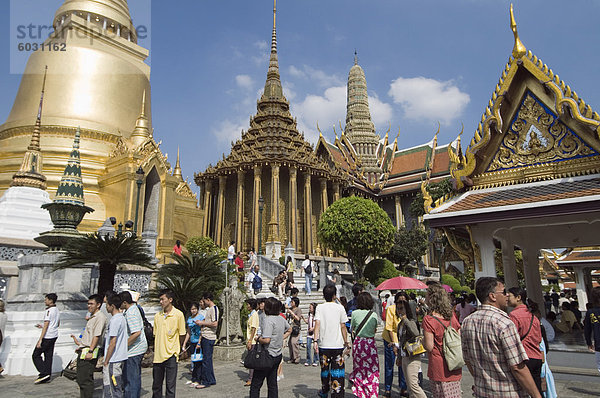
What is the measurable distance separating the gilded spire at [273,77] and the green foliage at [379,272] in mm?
17660

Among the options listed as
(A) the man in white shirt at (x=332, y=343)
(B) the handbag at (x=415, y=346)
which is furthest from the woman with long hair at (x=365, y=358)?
(B) the handbag at (x=415, y=346)

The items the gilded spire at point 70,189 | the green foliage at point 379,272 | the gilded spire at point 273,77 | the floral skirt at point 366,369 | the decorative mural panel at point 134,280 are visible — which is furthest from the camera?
the gilded spire at point 273,77

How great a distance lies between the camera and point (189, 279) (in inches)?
352

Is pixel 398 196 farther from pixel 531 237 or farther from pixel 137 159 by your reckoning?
pixel 531 237

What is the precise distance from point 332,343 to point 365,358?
1.69 ft

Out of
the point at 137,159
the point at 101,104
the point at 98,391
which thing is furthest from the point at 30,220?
the point at 101,104

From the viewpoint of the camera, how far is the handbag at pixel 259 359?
4.29 meters

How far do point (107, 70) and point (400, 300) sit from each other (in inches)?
945


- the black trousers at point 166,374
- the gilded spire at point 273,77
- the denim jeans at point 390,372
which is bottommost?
the denim jeans at point 390,372

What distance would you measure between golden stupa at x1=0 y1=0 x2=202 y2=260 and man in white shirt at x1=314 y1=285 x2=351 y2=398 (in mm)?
13273

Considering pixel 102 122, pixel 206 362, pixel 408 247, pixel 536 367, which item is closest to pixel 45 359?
pixel 206 362

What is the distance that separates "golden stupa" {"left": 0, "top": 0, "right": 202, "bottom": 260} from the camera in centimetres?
1930

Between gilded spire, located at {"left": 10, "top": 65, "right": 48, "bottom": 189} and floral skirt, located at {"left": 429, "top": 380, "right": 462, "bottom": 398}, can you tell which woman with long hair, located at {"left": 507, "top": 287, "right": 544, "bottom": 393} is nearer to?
floral skirt, located at {"left": 429, "top": 380, "right": 462, "bottom": 398}

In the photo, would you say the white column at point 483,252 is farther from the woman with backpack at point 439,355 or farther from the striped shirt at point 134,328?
the striped shirt at point 134,328
